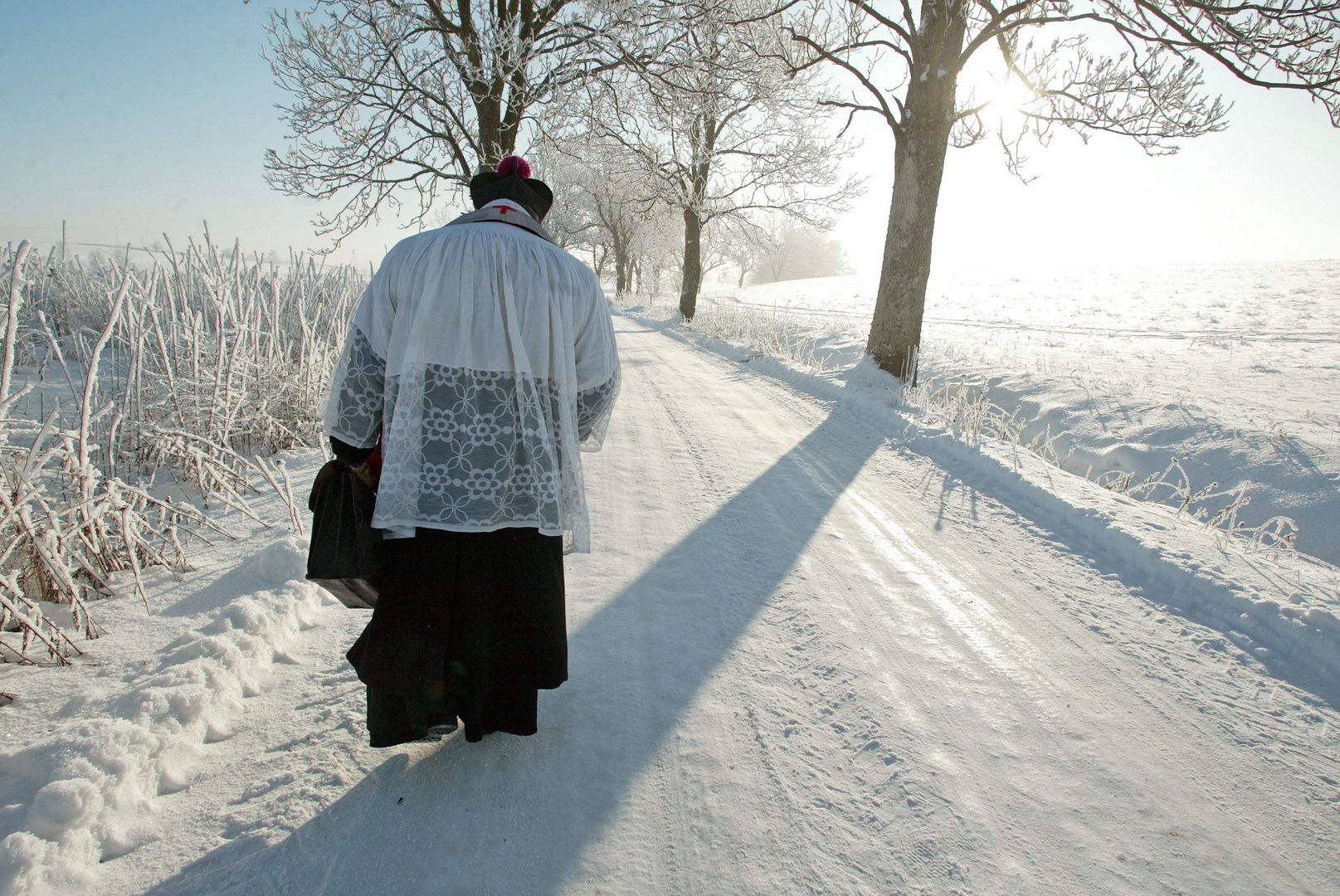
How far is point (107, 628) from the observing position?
2.39 meters

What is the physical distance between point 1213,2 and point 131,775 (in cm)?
922

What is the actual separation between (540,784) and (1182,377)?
9176 mm

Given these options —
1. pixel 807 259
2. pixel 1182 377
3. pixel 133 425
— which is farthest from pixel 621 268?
pixel 807 259

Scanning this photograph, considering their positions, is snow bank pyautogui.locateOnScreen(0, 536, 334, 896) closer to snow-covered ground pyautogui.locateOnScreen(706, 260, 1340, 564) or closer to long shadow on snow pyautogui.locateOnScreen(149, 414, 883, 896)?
long shadow on snow pyautogui.locateOnScreen(149, 414, 883, 896)

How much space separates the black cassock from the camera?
1795 millimetres

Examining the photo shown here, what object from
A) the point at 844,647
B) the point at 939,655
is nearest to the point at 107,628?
the point at 844,647

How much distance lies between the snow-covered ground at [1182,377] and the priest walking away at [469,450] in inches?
185

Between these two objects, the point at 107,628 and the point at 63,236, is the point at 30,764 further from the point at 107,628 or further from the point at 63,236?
the point at 63,236

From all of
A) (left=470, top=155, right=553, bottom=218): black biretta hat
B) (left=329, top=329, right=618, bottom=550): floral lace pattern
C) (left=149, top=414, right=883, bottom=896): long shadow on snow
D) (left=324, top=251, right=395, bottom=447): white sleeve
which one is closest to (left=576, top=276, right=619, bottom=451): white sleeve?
(left=329, top=329, right=618, bottom=550): floral lace pattern

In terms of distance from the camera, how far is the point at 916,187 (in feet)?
23.6

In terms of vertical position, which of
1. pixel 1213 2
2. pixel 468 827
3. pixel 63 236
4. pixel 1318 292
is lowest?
pixel 468 827

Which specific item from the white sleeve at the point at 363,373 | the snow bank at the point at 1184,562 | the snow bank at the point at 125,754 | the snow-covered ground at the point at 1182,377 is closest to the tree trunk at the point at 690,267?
A: the snow-covered ground at the point at 1182,377

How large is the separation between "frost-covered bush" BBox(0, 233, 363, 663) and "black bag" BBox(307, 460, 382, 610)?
44.9 inches

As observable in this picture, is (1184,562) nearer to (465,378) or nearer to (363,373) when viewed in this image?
(465,378)
